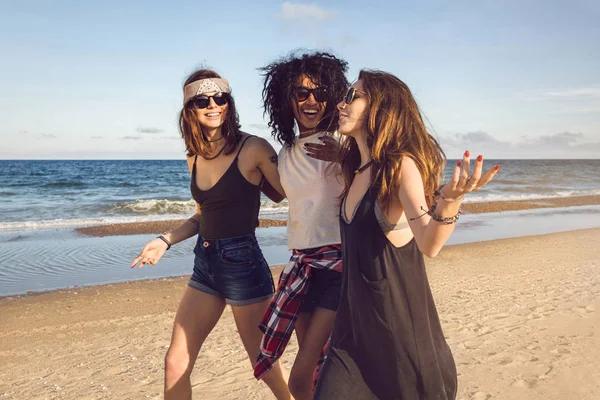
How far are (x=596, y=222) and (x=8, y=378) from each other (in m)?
15.8

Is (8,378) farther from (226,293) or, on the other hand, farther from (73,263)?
(73,263)

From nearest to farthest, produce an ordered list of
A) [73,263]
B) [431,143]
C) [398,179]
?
[398,179] → [431,143] → [73,263]

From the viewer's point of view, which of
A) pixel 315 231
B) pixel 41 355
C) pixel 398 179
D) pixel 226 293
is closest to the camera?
pixel 398 179

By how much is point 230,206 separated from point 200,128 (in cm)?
50

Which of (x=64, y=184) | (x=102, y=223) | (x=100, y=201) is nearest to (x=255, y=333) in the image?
(x=102, y=223)

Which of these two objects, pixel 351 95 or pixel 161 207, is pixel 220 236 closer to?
pixel 351 95

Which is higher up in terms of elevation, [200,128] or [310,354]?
[200,128]

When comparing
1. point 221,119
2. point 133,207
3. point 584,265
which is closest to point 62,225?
point 133,207

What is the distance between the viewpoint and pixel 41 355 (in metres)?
5.52

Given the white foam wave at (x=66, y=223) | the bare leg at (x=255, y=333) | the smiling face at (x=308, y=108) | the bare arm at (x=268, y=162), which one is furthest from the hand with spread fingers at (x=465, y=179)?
the white foam wave at (x=66, y=223)

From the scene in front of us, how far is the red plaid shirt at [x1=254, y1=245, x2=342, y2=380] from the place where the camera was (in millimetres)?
2847

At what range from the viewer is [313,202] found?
114 inches

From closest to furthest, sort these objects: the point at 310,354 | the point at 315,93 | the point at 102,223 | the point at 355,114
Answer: the point at 355,114
the point at 310,354
the point at 315,93
the point at 102,223

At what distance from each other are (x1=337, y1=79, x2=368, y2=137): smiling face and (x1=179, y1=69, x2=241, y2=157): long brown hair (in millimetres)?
1003
